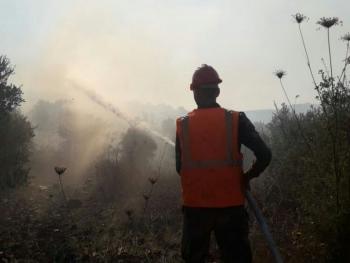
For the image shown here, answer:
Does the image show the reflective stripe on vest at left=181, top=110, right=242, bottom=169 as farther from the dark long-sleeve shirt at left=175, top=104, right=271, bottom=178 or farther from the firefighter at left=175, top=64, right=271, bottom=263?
the dark long-sleeve shirt at left=175, top=104, right=271, bottom=178

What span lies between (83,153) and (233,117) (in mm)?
27665

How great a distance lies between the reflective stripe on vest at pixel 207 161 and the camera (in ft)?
16.1

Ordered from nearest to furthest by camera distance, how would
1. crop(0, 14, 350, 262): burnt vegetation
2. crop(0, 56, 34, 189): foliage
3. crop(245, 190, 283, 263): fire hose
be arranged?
crop(245, 190, 283, 263): fire hose < crop(0, 14, 350, 262): burnt vegetation < crop(0, 56, 34, 189): foliage

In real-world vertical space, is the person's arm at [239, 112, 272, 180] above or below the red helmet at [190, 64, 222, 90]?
below

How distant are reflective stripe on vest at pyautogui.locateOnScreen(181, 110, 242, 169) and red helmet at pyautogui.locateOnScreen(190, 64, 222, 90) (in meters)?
0.39

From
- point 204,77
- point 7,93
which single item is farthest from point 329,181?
point 7,93

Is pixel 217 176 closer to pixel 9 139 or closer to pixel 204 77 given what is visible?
pixel 204 77

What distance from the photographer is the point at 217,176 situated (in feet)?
16.2

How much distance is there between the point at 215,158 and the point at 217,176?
7.0 inches

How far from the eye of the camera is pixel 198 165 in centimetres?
501

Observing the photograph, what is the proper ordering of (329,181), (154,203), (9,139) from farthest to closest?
(9,139) → (154,203) → (329,181)

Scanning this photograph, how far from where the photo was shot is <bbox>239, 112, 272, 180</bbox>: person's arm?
490cm

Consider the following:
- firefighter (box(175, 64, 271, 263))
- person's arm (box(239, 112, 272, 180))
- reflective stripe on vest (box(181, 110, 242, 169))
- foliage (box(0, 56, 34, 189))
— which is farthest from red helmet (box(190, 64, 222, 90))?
foliage (box(0, 56, 34, 189))

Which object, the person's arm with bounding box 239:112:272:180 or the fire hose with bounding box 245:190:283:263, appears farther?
the fire hose with bounding box 245:190:283:263
